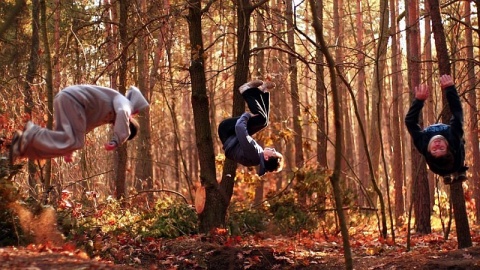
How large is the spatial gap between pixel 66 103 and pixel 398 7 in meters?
22.3

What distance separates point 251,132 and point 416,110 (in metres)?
2.24

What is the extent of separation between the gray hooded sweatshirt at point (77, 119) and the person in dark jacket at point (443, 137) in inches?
129

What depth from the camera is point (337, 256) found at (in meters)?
10.2

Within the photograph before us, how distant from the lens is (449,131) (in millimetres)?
7715

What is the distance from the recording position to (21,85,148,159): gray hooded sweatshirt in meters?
6.75

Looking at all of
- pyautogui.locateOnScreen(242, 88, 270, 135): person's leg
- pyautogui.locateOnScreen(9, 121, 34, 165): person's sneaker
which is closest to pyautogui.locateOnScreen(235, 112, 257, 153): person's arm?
pyautogui.locateOnScreen(242, 88, 270, 135): person's leg

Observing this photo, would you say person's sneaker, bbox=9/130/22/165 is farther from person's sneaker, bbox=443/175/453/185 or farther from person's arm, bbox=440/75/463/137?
person's sneaker, bbox=443/175/453/185

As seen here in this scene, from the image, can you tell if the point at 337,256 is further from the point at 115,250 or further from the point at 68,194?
the point at 68,194

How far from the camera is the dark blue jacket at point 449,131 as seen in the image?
7625mm

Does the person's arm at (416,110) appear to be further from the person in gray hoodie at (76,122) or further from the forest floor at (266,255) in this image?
the person in gray hoodie at (76,122)

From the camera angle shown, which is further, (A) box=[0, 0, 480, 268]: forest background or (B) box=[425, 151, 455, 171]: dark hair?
(A) box=[0, 0, 480, 268]: forest background

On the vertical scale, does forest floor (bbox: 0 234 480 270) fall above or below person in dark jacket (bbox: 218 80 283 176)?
below

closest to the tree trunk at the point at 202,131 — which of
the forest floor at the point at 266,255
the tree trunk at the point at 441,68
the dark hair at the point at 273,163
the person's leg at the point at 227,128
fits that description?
the forest floor at the point at 266,255

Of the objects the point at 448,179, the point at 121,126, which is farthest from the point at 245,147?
the point at 448,179
